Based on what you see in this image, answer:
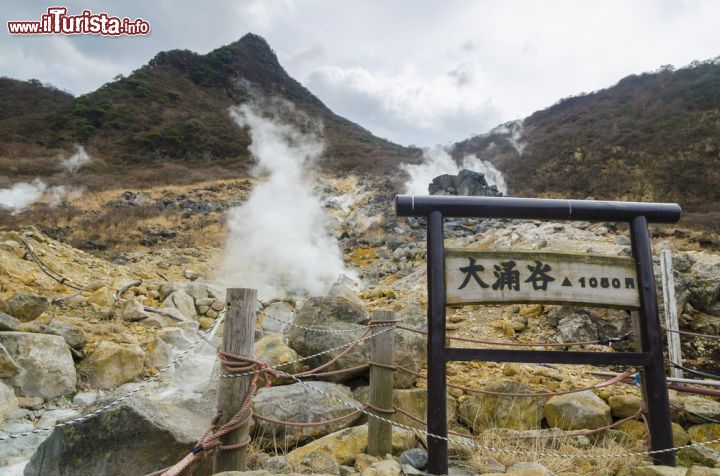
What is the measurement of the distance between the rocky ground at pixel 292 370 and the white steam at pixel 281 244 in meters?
1.08

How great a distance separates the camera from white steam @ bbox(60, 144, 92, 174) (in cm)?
2272

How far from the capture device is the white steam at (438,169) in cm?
2342

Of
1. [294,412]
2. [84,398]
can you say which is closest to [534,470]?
[294,412]

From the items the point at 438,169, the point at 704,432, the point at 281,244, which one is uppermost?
the point at 438,169

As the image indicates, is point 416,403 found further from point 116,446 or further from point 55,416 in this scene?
point 55,416

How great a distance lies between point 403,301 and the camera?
8.27 metres

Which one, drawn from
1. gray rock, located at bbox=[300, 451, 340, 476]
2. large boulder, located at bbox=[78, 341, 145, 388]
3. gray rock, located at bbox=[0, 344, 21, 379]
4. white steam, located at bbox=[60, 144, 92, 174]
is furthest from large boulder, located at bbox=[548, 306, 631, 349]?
white steam, located at bbox=[60, 144, 92, 174]

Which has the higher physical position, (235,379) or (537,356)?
(537,356)

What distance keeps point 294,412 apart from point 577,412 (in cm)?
249

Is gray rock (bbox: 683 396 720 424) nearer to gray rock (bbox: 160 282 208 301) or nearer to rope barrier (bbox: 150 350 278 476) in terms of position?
rope barrier (bbox: 150 350 278 476)

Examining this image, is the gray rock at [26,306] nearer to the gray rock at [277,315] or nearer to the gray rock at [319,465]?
the gray rock at [277,315]

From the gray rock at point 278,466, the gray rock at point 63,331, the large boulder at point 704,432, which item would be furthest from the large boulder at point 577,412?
the gray rock at point 63,331

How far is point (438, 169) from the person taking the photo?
94.3 feet

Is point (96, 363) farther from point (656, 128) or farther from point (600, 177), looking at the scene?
point (656, 128)
